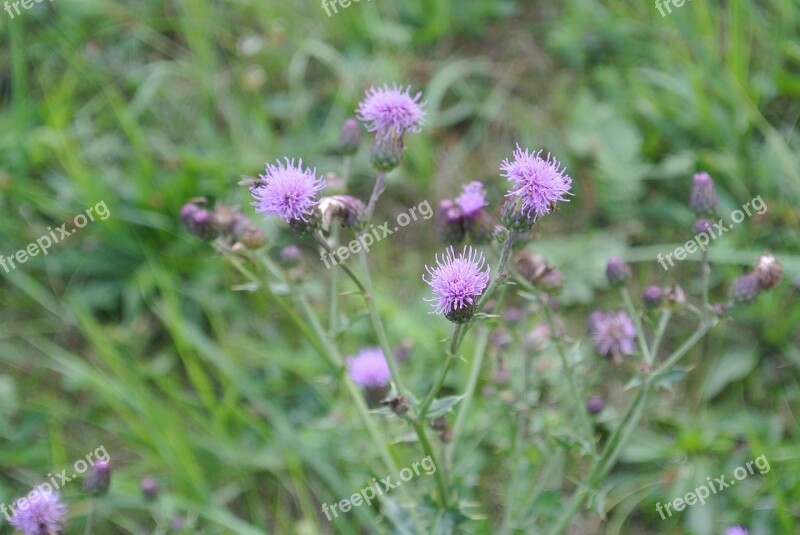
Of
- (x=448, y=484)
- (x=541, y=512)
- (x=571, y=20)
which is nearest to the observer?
(x=448, y=484)

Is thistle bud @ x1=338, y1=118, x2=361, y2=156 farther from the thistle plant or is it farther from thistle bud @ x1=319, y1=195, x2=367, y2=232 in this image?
thistle bud @ x1=319, y1=195, x2=367, y2=232

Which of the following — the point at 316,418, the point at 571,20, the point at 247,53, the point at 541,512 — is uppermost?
the point at 247,53

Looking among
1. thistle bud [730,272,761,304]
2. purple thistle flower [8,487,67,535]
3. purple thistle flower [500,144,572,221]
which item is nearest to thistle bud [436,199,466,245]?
purple thistle flower [500,144,572,221]

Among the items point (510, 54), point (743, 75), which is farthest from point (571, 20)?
point (743, 75)

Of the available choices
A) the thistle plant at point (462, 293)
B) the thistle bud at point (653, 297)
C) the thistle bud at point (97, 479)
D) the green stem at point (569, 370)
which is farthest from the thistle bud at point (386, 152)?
the thistle bud at point (97, 479)

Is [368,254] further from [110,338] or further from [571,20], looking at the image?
[571,20]

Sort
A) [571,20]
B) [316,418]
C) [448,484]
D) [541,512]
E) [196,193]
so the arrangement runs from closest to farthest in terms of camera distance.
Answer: [448,484]
[541,512]
[316,418]
[196,193]
[571,20]

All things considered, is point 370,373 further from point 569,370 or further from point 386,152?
point 386,152
